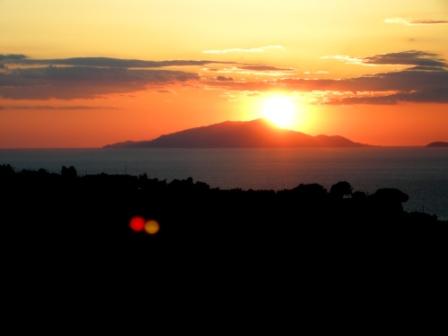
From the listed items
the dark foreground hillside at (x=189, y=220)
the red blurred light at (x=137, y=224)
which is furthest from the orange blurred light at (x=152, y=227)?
the red blurred light at (x=137, y=224)

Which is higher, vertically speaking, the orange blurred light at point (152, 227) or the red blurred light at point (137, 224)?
the red blurred light at point (137, 224)

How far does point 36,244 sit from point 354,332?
10887mm

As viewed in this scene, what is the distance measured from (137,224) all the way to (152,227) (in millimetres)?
598

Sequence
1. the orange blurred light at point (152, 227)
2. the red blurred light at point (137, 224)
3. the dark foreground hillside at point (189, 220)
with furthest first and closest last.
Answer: the red blurred light at point (137, 224) → the orange blurred light at point (152, 227) → the dark foreground hillside at point (189, 220)

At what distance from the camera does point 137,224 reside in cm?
2623

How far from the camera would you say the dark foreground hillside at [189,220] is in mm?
23312

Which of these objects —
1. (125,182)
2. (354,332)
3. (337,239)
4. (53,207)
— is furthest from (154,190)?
(354,332)

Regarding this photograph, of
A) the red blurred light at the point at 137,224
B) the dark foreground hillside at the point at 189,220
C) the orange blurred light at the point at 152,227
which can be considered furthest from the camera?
the red blurred light at the point at 137,224

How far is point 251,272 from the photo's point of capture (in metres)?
20.0

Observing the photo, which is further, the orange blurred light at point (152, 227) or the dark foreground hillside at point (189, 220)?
the orange blurred light at point (152, 227)

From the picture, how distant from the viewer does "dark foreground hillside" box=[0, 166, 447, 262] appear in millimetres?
23312

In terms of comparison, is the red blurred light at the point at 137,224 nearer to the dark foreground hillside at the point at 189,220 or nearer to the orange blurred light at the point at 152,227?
the dark foreground hillside at the point at 189,220

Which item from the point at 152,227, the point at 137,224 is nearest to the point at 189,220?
the point at 152,227

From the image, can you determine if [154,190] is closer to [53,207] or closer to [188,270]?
[53,207]
